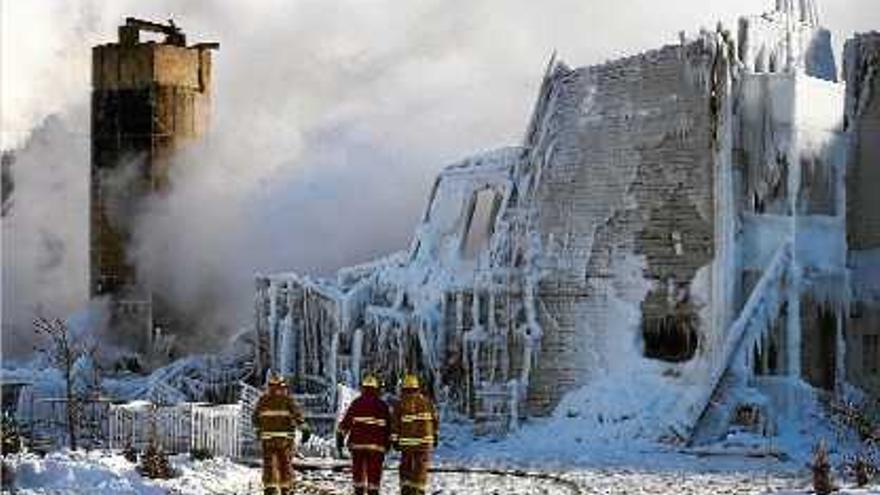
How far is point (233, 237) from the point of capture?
140ft

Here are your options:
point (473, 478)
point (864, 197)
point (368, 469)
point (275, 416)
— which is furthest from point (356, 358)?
point (368, 469)

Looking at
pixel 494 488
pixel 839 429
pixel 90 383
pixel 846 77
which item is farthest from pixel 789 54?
pixel 90 383

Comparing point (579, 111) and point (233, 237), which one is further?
point (233, 237)

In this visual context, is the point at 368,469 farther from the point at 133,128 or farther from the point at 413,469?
the point at 133,128

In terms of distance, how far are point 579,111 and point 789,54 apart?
13.0ft

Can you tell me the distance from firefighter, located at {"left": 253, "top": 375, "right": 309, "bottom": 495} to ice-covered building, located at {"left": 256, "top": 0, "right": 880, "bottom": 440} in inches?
456

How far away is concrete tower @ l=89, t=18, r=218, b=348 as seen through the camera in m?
44.6

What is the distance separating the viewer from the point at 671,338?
30.0 meters

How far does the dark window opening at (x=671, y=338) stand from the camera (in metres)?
29.6

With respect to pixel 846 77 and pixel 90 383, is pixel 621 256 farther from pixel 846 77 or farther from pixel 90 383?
pixel 90 383

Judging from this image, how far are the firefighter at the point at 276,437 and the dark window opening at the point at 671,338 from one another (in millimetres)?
12910

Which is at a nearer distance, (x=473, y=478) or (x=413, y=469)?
(x=413, y=469)

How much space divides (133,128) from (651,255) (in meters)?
19.1

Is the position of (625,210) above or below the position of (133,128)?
below
